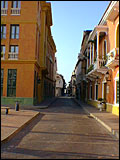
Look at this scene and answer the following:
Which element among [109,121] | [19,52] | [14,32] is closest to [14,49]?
[19,52]

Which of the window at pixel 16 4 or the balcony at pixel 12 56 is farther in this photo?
the window at pixel 16 4

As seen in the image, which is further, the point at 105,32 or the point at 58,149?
the point at 105,32

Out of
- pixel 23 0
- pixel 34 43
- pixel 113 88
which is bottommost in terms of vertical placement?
pixel 113 88

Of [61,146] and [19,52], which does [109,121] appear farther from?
[19,52]

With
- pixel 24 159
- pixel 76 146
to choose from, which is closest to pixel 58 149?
pixel 76 146

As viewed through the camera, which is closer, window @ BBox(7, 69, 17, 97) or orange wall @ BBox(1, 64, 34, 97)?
orange wall @ BBox(1, 64, 34, 97)

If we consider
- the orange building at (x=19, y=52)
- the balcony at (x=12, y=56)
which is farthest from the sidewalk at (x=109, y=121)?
the balcony at (x=12, y=56)

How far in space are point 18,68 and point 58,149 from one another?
15996 mm

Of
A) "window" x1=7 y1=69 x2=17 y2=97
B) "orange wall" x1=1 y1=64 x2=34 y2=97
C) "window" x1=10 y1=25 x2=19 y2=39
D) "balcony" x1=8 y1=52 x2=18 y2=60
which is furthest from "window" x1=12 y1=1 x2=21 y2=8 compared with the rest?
"window" x1=7 y1=69 x2=17 y2=97

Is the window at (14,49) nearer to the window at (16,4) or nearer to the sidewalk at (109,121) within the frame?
the window at (16,4)

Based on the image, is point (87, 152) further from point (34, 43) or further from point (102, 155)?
point (34, 43)

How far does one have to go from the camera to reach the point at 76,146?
613 cm

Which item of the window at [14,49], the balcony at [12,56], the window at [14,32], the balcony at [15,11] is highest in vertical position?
the balcony at [15,11]

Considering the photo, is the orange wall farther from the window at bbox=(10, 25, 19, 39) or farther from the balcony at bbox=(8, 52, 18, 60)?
the window at bbox=(10, 25, 19, 39)
